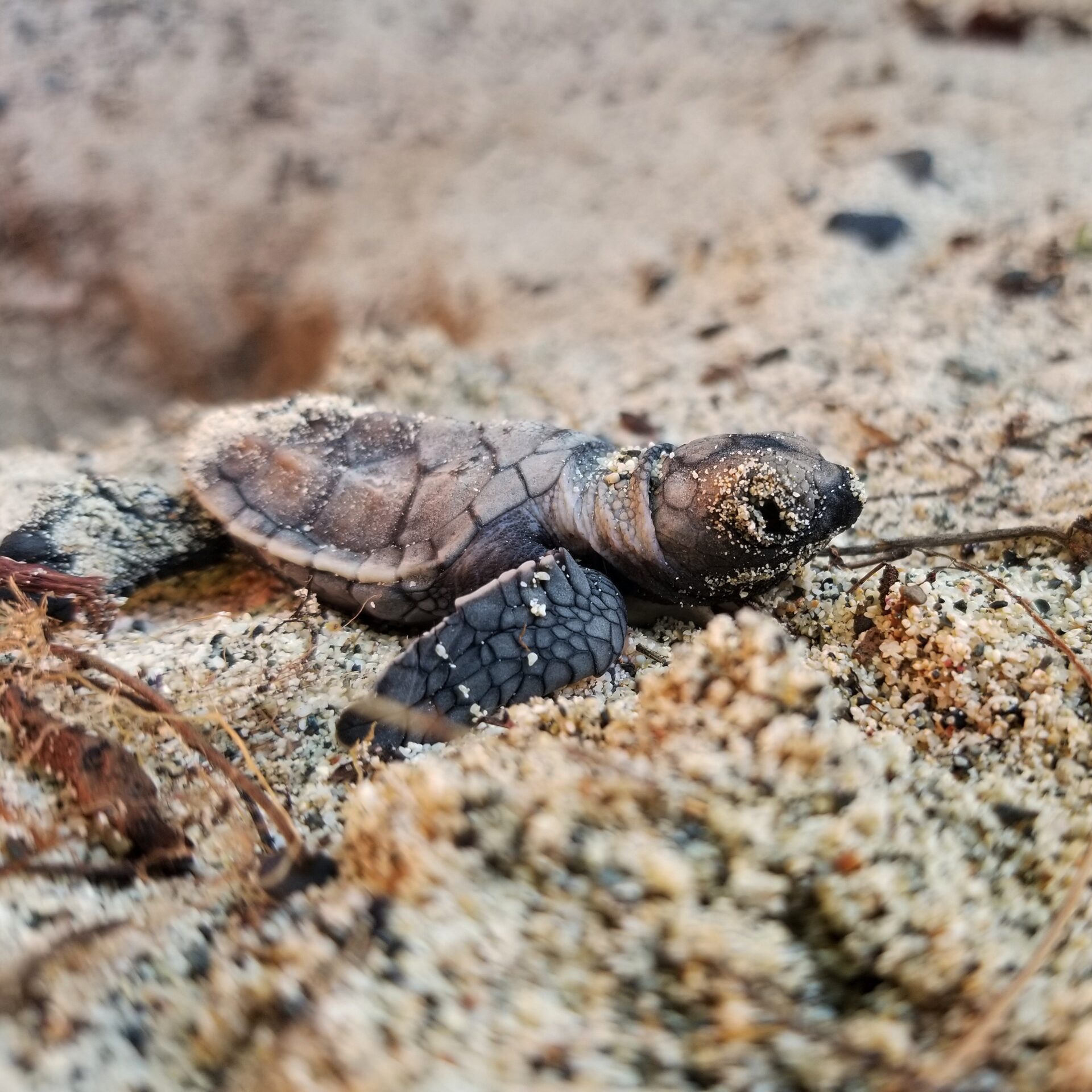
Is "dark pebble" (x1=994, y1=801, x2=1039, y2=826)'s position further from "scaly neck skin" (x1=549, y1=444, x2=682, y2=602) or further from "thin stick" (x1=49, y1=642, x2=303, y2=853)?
"thin stick" (x1=49, y1=642, x2=303, y2=853)

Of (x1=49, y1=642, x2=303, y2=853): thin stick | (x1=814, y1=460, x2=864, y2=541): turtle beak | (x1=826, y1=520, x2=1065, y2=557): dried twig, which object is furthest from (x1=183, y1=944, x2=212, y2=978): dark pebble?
(x1=826, y1=520, x2=1065, y2=557): dried twig

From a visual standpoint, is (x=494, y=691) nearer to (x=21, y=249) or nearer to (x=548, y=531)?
(x=548, y=531)

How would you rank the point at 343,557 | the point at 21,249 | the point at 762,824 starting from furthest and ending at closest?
the point at 21,249
the point at 343,557
the point at 762,824

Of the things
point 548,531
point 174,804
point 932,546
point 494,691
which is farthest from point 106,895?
point 932,546

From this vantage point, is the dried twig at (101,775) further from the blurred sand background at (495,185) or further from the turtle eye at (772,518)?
the blurred sand background at (495,185)

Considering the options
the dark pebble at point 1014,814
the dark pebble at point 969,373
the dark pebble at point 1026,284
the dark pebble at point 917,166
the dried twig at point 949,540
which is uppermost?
the dark pebble at point 917,166

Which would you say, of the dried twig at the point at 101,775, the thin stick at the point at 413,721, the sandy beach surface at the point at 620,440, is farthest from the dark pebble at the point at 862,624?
the dried twig at the point at 101,775

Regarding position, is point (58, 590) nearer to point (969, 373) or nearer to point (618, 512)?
point (618, 512)

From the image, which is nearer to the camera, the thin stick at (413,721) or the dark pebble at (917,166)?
the thin stick at (413,721)
